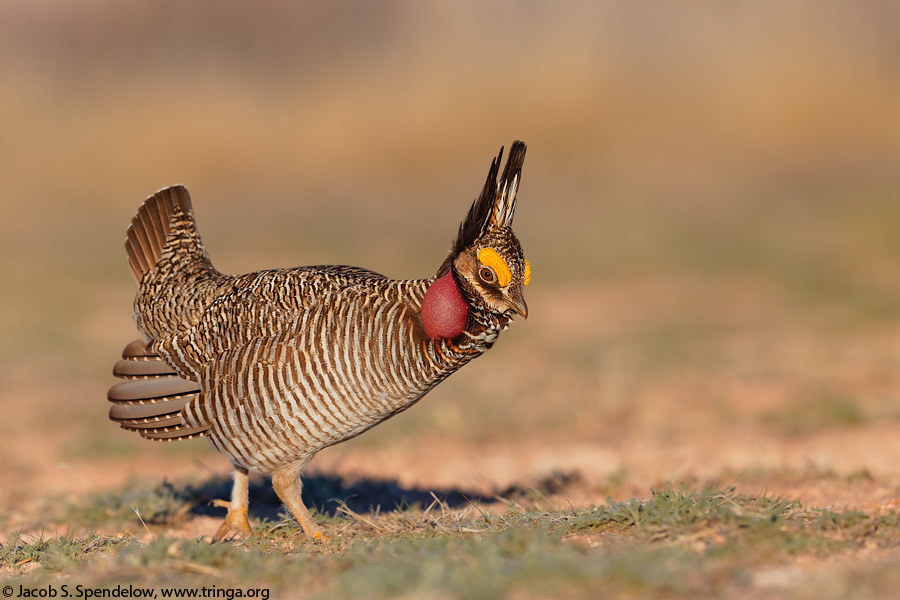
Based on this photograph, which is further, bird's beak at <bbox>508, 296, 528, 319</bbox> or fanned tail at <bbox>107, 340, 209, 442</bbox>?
fanned tail at <bbox>107, 340, 209, 442</bbox>

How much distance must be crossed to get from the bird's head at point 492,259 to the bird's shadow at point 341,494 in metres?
1.46

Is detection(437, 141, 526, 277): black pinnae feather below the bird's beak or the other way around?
the other way around

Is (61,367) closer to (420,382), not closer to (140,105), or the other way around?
(420,382)

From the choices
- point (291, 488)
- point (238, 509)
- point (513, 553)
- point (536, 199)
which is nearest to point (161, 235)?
point (238, 509)

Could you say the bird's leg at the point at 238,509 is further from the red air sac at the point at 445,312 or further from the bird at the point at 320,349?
the red air sac at the point at 445,312

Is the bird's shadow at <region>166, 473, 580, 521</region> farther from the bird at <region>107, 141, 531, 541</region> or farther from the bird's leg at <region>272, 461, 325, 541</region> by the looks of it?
the bird at <region>107, 141, 531, 541</region>

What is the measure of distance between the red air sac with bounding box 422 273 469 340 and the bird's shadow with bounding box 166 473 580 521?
1398mm

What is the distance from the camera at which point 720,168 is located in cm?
1967

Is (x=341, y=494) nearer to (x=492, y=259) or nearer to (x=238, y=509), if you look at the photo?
(x=238, y=509)

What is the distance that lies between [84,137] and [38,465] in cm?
1362

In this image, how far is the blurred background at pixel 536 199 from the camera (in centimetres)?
823

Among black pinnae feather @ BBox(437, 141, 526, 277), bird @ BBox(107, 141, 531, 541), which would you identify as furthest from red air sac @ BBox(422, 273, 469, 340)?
black pinnae feather @ BBox(437, 141, 526, 277)

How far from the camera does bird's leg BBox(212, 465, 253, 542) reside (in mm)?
4906

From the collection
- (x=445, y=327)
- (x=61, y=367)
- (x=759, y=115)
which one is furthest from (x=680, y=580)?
(x=759, y=115)
